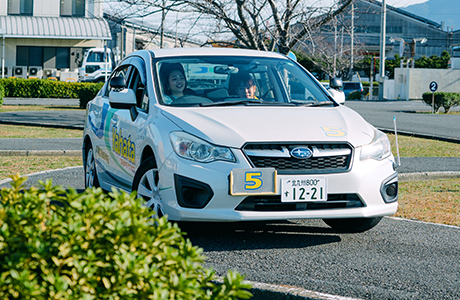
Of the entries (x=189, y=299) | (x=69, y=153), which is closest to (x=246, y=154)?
(x=189, y=299)

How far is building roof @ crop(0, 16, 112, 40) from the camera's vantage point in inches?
1863

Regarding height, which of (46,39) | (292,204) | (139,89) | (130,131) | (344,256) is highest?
(46,39)

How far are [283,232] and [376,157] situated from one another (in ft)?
3.76

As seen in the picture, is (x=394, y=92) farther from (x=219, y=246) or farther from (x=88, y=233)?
(x=88, y=233)

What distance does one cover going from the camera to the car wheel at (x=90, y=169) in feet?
24.6

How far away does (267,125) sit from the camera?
5.37 m

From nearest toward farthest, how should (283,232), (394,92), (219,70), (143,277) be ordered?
(143,277) → (283,232) → (219,70) → (394,92)

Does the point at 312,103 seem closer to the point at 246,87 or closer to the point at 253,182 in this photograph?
the point at 246,87

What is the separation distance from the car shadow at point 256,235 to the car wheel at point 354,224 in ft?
0.25

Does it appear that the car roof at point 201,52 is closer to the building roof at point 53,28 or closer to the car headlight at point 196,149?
the car headlight at point 196,149

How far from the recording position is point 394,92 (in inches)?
2016

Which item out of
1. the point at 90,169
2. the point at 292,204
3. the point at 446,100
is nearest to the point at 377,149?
the point at 292,204

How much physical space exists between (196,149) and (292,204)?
0.85 meters

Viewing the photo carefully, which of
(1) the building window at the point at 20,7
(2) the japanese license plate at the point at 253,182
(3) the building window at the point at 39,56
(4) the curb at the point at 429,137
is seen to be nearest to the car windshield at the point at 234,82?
(2) the japanese license plate at the point at 253,182
